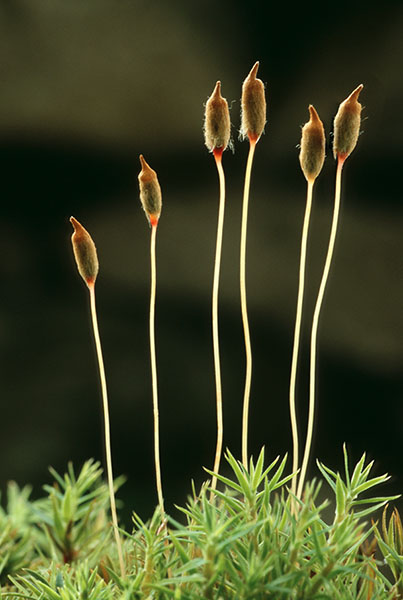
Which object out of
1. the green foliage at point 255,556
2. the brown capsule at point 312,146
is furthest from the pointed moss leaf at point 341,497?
the brown capsule at point 312,146

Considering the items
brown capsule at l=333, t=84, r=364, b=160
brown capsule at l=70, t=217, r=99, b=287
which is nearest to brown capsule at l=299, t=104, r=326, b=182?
brown capsule at l=333, t=84, r=364, b=160

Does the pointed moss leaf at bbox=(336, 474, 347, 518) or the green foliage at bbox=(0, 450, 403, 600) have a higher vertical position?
the pointed moss leaf at bbox=(336, 474, 347, 518)

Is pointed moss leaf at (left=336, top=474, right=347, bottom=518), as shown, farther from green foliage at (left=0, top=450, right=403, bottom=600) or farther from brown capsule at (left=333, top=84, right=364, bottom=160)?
brown capsule at (left=333, top=84, right=364, bottom=160)

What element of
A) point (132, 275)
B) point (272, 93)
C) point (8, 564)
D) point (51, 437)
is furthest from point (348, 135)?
point (51, 437)

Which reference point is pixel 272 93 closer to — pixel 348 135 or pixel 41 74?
pixel 41 74

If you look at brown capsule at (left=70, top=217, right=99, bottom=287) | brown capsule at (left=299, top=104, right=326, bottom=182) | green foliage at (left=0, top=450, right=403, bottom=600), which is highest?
brown capsule at (left=299, top=104, right=326, bottom=182)

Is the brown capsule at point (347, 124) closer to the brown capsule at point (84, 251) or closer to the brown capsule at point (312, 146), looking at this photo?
the brown capsule at point (312, 146)
